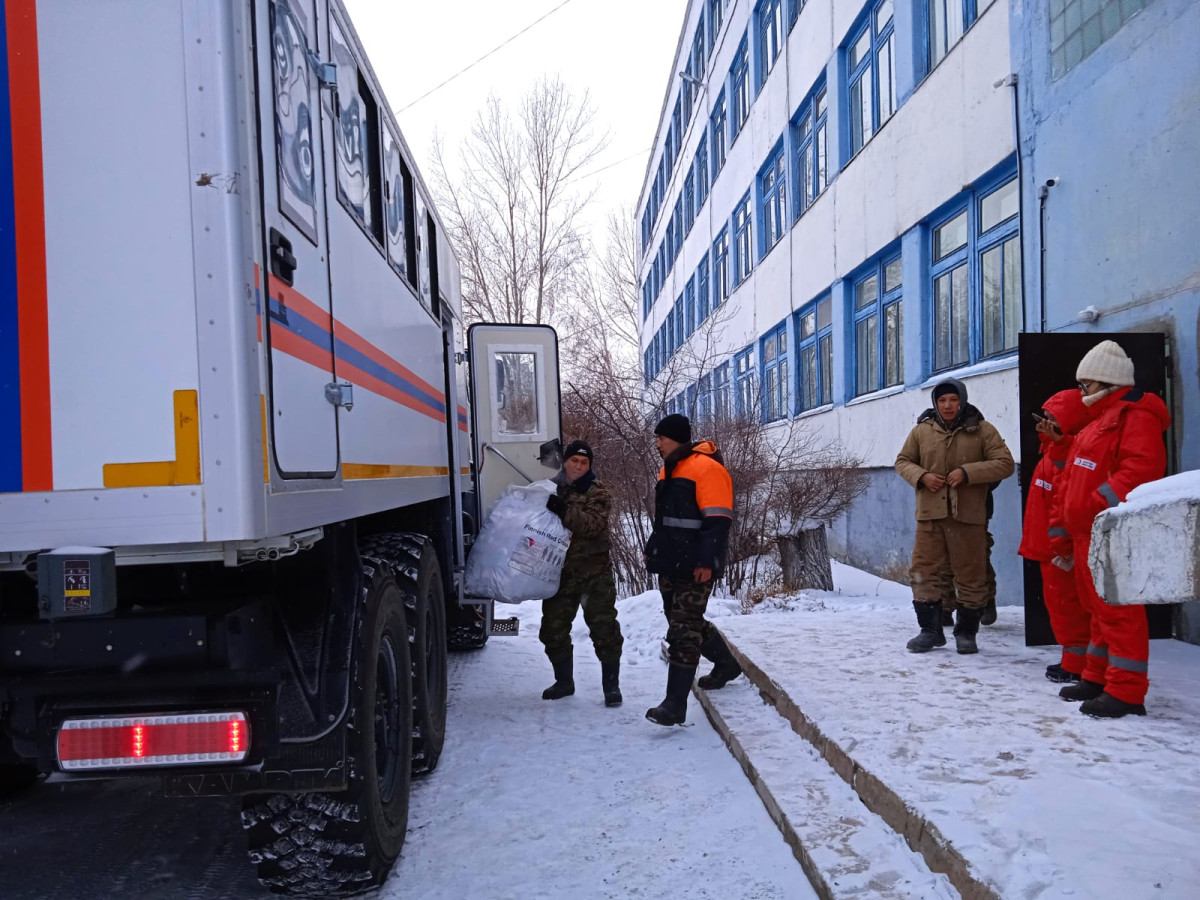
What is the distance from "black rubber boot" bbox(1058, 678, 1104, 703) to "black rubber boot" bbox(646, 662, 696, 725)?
5.72 ft

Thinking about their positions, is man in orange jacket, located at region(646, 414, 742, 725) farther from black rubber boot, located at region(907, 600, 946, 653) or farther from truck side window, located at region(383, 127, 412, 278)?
truck side window, located at region(383, 127, 412, 278)

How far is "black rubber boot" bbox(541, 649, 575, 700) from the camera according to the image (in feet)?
18.5

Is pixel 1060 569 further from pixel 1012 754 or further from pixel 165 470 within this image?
pixel 165 470

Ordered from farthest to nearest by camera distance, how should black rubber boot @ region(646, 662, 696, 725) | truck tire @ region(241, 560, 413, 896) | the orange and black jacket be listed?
black rubber boot @ region(646, 662, 696, 725) < the orange and black jacket < truck tire @ region(241, 560, 413, 896)

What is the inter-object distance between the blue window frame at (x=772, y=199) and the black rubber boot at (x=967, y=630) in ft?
38.2

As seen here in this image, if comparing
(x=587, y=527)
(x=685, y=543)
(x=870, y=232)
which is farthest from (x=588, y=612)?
(x=870, y=232)

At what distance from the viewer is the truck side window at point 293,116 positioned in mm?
2395

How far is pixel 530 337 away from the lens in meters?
6.70

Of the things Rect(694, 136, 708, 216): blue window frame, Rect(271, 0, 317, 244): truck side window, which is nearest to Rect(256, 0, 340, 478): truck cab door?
Rect(271, 0, 317, 244): truck side window

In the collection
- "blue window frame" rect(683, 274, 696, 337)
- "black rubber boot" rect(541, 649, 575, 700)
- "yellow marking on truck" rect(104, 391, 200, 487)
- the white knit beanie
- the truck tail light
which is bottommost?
"black rubber boot" rect(541, 649, 575, 700)

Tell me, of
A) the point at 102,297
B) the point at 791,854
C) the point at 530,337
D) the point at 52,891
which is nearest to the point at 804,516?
the point at 530,337

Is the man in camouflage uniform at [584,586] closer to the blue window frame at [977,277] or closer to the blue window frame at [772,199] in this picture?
the blue window frame at [977,277]

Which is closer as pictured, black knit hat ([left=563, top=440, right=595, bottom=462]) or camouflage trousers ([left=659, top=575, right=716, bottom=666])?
camouflage trousers ([left=659, top=575, right=716, bottom=666])

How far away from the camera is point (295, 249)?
2449 mm
